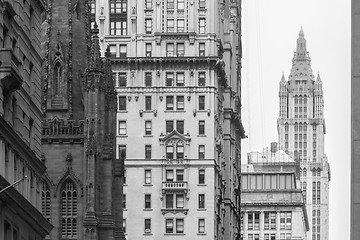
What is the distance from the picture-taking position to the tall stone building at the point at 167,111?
164250mm

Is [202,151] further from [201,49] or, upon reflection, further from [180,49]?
[180,49]

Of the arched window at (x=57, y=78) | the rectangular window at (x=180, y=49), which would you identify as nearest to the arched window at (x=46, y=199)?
the arched window at (x=57, y=78)

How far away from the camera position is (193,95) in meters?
165

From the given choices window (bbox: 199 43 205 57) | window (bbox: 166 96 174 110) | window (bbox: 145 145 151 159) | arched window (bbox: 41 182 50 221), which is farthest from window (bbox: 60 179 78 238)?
window (bbox: 199 43 205 57)

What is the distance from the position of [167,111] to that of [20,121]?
94.4 m

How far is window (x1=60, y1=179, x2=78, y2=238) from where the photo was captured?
12938cm

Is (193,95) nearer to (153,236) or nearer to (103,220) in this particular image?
(153,236)

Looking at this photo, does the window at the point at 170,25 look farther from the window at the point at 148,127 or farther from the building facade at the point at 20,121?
the building facade at the point at 20,121

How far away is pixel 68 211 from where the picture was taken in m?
130

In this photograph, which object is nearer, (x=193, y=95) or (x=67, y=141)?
(x=67, y=141)

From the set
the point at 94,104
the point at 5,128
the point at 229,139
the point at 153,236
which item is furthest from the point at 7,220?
the point at 229,139

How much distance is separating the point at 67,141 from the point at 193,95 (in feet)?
116

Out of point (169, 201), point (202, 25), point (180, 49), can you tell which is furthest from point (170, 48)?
point (169, 201)

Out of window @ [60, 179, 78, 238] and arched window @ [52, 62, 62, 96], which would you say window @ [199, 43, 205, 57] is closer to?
arched window @ [52, 62, 62, 96]
